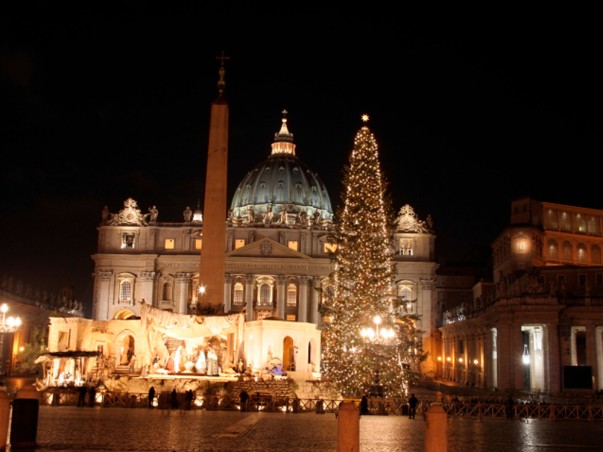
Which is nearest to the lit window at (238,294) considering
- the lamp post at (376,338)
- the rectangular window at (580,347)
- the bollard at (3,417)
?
the rectangular window at (580,347)

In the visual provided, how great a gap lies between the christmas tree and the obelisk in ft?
16.6

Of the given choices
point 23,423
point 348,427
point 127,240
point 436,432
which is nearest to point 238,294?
point 127,240

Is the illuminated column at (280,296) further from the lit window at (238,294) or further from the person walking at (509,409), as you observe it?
the person walking at (509,409)

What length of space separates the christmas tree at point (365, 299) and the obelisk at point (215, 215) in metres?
5.06

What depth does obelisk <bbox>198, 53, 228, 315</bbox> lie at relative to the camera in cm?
3600

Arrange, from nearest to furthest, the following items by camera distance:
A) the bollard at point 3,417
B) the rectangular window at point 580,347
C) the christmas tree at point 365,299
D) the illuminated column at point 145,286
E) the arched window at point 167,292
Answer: the bollard at point 3,417, the christmas tree at point 365,299, the rectangular window at point 580,347, the illuminated column at point 145,286, the arched window at point 167,292

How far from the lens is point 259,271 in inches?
3681

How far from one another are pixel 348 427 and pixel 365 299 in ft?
67.0

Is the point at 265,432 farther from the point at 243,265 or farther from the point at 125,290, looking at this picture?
the point at 125,290

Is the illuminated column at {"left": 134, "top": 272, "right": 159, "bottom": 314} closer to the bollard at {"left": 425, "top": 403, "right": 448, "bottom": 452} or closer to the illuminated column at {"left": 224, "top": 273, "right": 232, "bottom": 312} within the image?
the illuminated column at {"left": 224, "top": 273, "right": 232, "bottom": 312}

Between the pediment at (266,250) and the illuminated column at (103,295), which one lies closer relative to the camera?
the pediment at (266,250)

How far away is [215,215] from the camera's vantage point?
118 feet

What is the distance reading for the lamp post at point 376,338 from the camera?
1278 inches

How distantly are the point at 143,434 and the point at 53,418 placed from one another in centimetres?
505
